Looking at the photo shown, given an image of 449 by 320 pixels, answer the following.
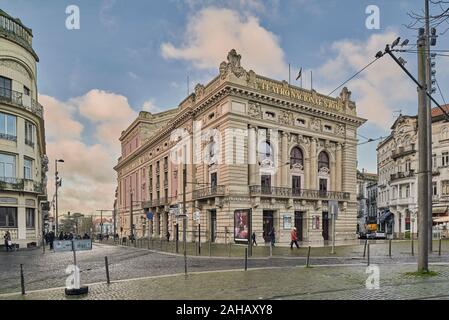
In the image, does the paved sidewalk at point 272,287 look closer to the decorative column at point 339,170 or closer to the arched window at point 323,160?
the arched window at point 323,160

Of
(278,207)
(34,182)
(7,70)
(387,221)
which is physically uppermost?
(7,70)

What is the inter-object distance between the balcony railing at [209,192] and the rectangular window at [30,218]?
16.6 meters

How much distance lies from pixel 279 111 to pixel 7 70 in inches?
1053

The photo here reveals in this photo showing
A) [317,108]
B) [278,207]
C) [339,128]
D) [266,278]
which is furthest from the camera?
[339,128]

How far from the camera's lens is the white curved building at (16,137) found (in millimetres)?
34906

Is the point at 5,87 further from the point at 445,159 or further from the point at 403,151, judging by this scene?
the point at 403,151

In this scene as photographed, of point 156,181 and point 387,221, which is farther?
point 387,221

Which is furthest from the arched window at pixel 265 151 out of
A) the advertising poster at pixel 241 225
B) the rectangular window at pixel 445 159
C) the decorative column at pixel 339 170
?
the rectangular window at pixel 445 159

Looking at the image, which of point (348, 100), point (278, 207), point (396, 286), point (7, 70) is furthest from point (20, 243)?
point (348, 100)

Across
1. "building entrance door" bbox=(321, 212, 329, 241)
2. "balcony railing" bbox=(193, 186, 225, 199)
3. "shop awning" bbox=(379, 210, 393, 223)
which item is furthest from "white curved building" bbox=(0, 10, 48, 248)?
"shop awning" bbox=(379, 210, 393, 223)

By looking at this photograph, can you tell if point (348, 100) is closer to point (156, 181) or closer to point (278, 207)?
point (278, 207)

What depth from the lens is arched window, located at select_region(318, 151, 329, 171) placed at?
49.3 metres
